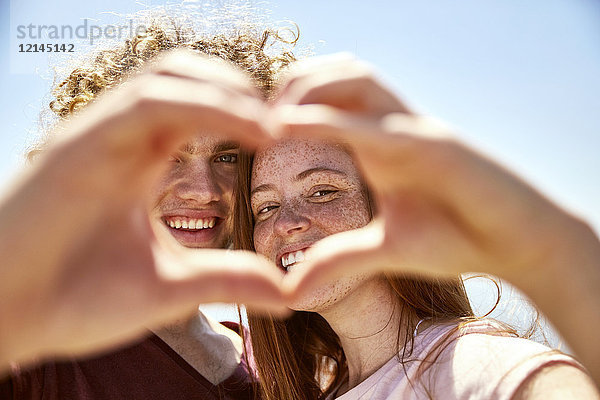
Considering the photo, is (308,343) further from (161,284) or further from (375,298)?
(161,284)

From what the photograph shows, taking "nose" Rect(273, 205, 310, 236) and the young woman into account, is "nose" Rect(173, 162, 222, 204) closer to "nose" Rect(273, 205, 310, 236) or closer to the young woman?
the young woman

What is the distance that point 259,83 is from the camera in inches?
101

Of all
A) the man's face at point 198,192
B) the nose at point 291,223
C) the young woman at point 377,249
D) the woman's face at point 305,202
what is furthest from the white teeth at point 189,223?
the nose at point 291,223

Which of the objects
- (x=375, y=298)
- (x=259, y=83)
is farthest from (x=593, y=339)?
(x=259, y=83)

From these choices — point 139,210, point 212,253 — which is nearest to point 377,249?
point 212,253

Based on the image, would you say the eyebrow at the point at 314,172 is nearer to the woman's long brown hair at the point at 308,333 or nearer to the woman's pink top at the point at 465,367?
the woman's long brown hair at the point at 308,333

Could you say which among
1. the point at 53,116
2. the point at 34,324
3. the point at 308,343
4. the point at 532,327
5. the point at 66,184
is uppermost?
the point at 66,184

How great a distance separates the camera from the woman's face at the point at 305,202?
197cm

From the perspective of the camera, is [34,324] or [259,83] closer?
[34,324]

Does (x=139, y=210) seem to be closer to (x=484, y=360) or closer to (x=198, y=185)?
(x=484, y=360)

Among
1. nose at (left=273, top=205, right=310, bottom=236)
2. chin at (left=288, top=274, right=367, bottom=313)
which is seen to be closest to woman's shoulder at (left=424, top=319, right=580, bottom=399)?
chin at (left=288, top=274, right=367, bottom=313)

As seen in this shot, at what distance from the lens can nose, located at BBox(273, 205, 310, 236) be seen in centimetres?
197

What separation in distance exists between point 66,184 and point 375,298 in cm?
148

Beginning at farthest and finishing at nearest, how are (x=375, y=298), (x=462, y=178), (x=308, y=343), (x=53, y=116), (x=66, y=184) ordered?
(x=53, y=116), (x=308, y=343), (x=375, y=298), (x=462, y=178), (x=66, y=184)
